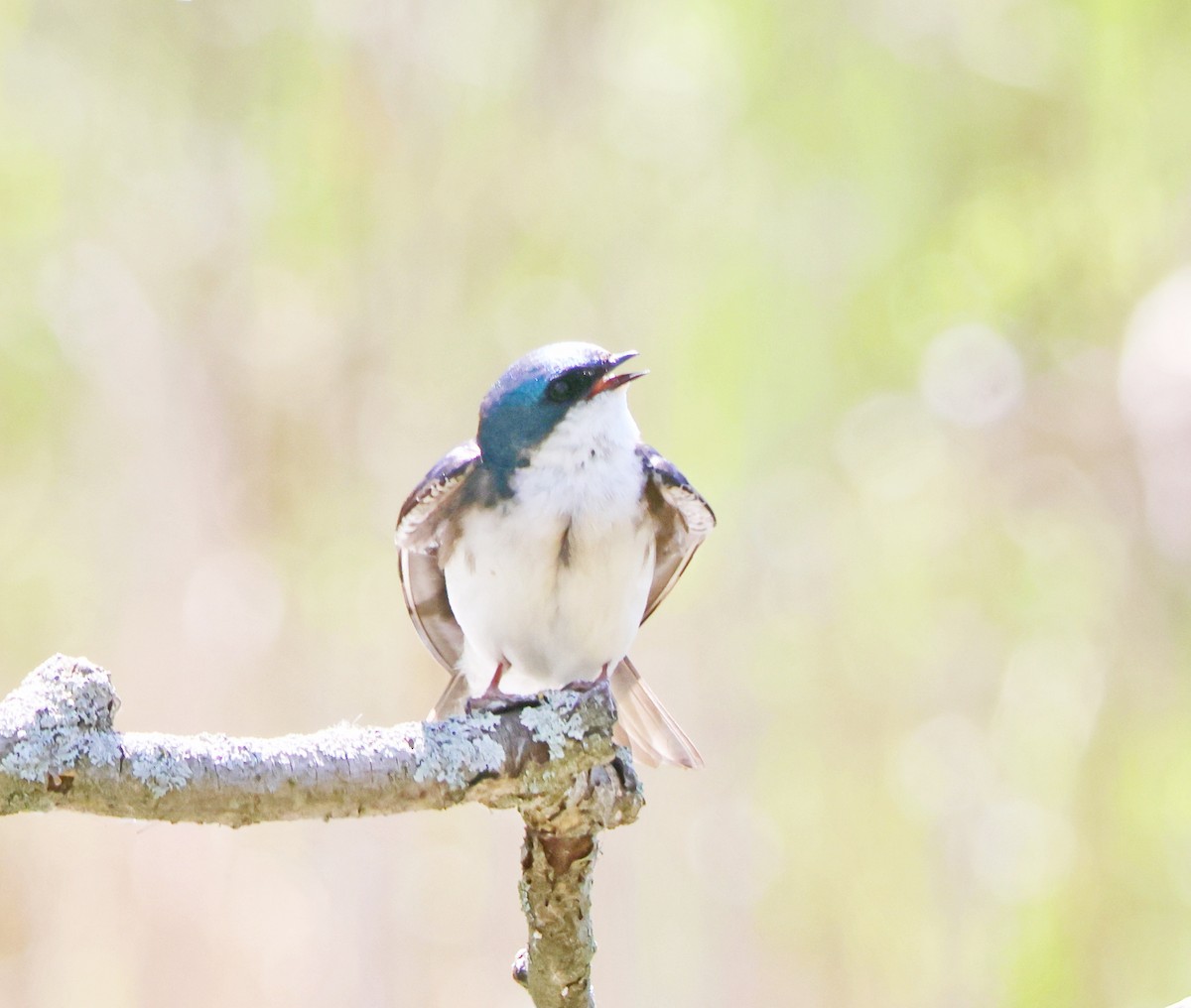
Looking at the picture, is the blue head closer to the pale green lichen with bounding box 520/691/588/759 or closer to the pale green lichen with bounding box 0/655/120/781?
the pale green lichen with bounding box 520/691/588/759

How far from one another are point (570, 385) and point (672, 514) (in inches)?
16.2

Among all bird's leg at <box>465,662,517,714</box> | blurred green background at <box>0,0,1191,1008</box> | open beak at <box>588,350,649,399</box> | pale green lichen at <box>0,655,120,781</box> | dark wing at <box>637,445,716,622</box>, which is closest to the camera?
pale green lichen at <box>0,655,120,781</box>

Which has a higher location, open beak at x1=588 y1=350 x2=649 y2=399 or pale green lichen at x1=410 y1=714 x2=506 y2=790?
open beak at x1=588 y1=350 x2=649 y2=399

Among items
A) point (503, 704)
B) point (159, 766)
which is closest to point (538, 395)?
point (503, 704)

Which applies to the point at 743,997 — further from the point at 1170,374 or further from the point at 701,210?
the point at 701,210

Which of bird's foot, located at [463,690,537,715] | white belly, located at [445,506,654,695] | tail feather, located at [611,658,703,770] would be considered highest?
white belly, located at [445,506,654,695]

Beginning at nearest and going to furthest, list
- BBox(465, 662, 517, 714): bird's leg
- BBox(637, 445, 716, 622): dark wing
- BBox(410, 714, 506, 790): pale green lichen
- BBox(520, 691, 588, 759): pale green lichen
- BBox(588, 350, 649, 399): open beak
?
BBox(410, 714, 506, 790): pale green lichen
BBox(520, 691, 588, 759): pale green lichen
BBox(465, 662, 517, 714): bird's leg
BBox(588, 350, 649, 399): open beak
BBox(637, 445, 716, 622): dark wing

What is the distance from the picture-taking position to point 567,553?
2598mm

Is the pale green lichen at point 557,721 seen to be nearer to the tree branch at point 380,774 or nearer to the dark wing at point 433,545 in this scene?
the tree branch at point 380,774

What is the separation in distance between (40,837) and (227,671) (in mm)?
730

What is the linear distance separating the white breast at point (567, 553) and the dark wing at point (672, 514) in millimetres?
50

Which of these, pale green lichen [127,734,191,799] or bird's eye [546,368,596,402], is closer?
pale green lichen [127,734,191,799]

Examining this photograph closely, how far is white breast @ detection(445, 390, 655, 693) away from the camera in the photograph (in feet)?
8.52

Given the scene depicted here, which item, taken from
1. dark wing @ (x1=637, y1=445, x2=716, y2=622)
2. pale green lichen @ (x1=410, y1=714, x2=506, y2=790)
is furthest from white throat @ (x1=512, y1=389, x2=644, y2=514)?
pale green lichen @ (x1=410, y1=714, x2=506, y2=790)
